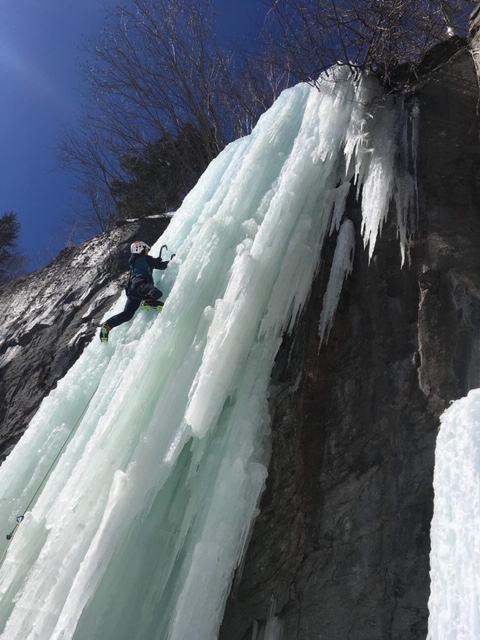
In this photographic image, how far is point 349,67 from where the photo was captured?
4.65m

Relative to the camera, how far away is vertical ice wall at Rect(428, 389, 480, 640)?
59.4 inches

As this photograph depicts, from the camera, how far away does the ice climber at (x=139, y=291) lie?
373 centimetres

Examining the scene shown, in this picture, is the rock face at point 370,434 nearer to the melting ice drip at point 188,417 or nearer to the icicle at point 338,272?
the icicle at point 338,272

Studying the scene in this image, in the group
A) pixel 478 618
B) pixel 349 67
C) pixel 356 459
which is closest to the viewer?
pixel 478 618

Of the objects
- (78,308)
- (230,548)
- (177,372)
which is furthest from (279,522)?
(78,308)

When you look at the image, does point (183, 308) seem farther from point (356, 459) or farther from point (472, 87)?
point (472, 87)

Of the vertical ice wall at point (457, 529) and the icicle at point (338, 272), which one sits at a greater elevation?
the icicle at point (338, 272)

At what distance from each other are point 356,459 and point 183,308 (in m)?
1.43

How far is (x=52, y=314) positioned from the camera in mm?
5949

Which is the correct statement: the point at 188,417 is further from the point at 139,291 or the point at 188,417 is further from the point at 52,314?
the point at 52,314

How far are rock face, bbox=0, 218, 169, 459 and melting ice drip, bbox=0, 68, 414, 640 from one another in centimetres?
157

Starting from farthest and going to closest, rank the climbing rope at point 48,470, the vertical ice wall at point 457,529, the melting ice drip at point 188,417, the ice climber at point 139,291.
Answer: the ice climber at point 139,291
the climbing rope at point 48,470
the melting ice drip at point 188,417
the vertical ice wall at point 457,529

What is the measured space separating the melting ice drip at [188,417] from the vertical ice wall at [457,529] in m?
1.20

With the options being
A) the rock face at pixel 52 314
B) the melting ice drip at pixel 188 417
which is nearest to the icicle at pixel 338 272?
the melting ice drip at pixel 188 417
